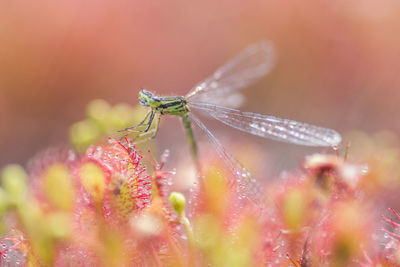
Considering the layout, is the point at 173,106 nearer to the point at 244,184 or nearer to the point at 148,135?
the point at 148,135

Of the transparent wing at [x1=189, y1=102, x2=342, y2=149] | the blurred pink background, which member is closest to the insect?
the transparent wing at [x1=189, y1=102, x2=342, y2=149]

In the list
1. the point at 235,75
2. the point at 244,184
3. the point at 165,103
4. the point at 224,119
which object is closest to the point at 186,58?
the point at 235,75

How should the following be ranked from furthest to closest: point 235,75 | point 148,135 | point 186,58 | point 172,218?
1. point 186,58
2. point 235,75
3. point 148,135
4. point 172,218

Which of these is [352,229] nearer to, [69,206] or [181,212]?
[181,212]

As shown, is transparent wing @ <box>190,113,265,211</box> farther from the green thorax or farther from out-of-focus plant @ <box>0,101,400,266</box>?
the green thorax

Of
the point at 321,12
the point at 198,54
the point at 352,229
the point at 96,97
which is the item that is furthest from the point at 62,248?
the point at 321,12

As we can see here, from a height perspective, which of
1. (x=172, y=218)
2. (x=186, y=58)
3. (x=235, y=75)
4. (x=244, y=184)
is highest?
(x=186, y=58)

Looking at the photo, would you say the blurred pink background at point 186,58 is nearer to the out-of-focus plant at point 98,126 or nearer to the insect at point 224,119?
the insect at point 224,119
